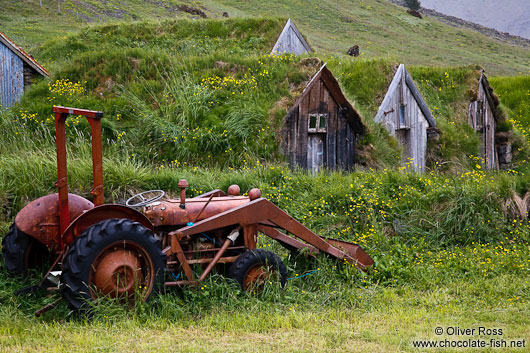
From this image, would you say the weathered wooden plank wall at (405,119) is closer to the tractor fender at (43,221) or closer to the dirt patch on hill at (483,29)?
the tractor fender at (43,221)

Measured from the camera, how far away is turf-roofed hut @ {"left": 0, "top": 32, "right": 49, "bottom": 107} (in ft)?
50.8

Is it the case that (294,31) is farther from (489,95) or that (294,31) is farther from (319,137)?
(319,137)

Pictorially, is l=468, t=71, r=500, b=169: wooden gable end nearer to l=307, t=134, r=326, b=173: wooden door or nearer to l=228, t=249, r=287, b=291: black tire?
l=307, t=134, r=326, b=173: wooden door

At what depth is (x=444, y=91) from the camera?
18.7 m

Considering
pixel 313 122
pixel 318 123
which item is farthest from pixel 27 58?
pixel 318 123

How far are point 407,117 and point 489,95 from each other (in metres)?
5.11

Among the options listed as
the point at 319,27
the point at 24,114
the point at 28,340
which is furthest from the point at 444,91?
the point at 319,27

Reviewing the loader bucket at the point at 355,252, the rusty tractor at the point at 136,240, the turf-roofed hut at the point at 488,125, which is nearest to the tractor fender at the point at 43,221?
the rusty tractor at the point at 136,240

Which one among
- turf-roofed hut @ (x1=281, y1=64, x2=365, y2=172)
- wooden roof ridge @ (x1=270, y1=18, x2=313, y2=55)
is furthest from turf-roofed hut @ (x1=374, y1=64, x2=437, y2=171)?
wooden roof ridge @ (x1=270, y1=18, x2=313, y2=55)

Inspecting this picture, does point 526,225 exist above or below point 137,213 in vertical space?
below

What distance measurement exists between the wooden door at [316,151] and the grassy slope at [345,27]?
2121 cm

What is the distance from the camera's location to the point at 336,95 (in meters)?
12.6

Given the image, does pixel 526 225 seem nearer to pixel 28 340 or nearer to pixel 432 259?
pixel 432 259

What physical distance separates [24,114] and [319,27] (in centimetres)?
4393
